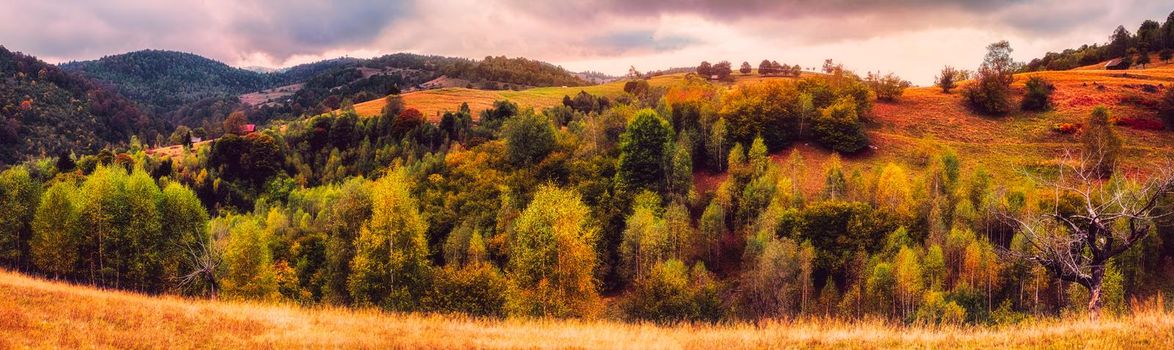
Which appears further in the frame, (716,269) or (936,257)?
(716,269)

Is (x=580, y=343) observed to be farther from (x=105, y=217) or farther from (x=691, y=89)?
(x=691, y=89)

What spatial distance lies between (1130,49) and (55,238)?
8094 inches

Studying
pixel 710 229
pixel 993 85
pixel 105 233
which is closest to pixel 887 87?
pixel 993 85

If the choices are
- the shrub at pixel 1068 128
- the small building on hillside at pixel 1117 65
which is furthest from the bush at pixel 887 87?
the small building on hillside at pixel 1117 65

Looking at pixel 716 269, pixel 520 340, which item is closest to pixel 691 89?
pixel 716 269

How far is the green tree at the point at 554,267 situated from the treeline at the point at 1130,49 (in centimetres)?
16360

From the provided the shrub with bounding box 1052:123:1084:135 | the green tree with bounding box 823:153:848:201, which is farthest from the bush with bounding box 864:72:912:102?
the green tree with bounding box 823:153:848:201

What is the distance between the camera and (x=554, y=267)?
136ft

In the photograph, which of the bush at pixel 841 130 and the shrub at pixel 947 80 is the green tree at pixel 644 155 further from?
the shrub at pixel 947 80

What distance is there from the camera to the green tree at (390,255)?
40281 millimetres

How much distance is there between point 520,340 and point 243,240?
3613cm

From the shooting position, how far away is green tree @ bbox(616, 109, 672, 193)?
248 feet

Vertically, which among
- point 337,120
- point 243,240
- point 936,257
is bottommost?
point 936,257

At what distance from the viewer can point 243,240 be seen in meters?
45.5
